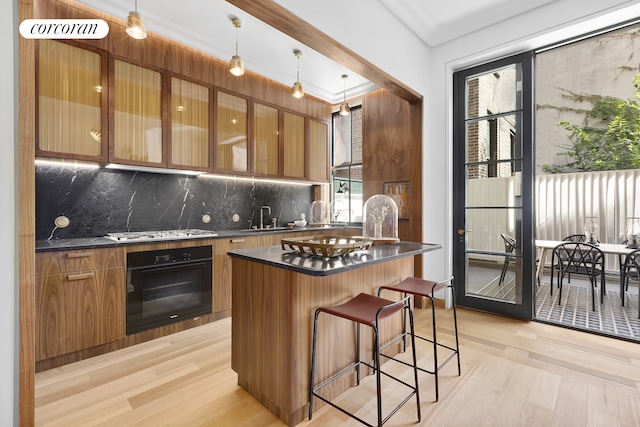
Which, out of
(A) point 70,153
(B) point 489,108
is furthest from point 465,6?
(A) point 70,153

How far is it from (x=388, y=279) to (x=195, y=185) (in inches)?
99.8

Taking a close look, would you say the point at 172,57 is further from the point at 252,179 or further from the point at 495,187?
the point at 495,187

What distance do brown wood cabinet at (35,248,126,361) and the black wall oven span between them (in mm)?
92

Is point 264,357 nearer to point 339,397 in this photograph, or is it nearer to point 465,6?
point 339,397

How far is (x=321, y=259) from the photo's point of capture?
1.78 meters

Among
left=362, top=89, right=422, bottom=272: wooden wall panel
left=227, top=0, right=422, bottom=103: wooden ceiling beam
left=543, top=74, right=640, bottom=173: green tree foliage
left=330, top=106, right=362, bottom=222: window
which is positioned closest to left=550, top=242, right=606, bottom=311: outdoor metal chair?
left=362, top=89, right=422, bottom=272: wooden wall panel

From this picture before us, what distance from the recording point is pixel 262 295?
1.83 m

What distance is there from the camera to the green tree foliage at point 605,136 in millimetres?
5426

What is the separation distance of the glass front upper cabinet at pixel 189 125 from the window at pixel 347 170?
88.9 inches

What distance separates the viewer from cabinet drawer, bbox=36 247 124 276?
2.20 meters

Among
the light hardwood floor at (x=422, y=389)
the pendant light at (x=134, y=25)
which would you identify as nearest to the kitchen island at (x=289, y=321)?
the light hardwood floor at (x=422, y=389)

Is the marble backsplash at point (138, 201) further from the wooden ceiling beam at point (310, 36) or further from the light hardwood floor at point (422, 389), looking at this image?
the wooden ceiling beam at point (310, 36)

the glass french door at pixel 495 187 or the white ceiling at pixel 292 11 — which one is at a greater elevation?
the white ceiling at pixel 292 11

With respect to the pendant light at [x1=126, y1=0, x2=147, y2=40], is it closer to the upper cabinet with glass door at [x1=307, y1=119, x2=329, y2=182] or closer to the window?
the upper cabinet with glass door at [x1=307, y1=119, x2=329, y2=182]
